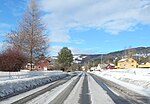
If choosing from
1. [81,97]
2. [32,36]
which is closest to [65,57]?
[32,36]

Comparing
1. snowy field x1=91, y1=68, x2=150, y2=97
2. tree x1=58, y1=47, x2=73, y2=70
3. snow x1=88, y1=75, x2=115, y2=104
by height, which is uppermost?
tree x1=58, y1=47, x2=73, y2=70

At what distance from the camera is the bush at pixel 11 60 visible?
4272 centimetres

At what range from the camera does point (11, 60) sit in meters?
43.6

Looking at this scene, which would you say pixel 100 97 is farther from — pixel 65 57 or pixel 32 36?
pixel 65 57

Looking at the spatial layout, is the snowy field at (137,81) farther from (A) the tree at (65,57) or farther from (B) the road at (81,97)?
(A) the tree at (65,57)

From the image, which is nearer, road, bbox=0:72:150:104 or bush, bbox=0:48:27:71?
road, bbox=0:72:150:104

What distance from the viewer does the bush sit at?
1682 inches

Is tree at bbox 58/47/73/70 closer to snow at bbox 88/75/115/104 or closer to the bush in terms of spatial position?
the bush

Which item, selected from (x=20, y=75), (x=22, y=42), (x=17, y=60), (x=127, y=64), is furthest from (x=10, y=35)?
(x=127, y=64)

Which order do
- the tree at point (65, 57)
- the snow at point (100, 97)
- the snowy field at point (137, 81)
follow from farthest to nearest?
the tree at point (65, 57) → the snowy field at point (137, 81) → the snow at point (100, 97)

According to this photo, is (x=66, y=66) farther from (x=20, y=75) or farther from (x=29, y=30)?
(x=20, y=75)

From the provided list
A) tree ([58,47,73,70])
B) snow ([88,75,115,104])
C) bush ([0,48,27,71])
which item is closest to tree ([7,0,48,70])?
bush ([0,48,27,71])

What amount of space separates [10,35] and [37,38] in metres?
6.40

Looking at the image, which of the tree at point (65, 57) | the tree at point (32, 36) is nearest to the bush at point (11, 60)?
the tree at point (32, 36)
